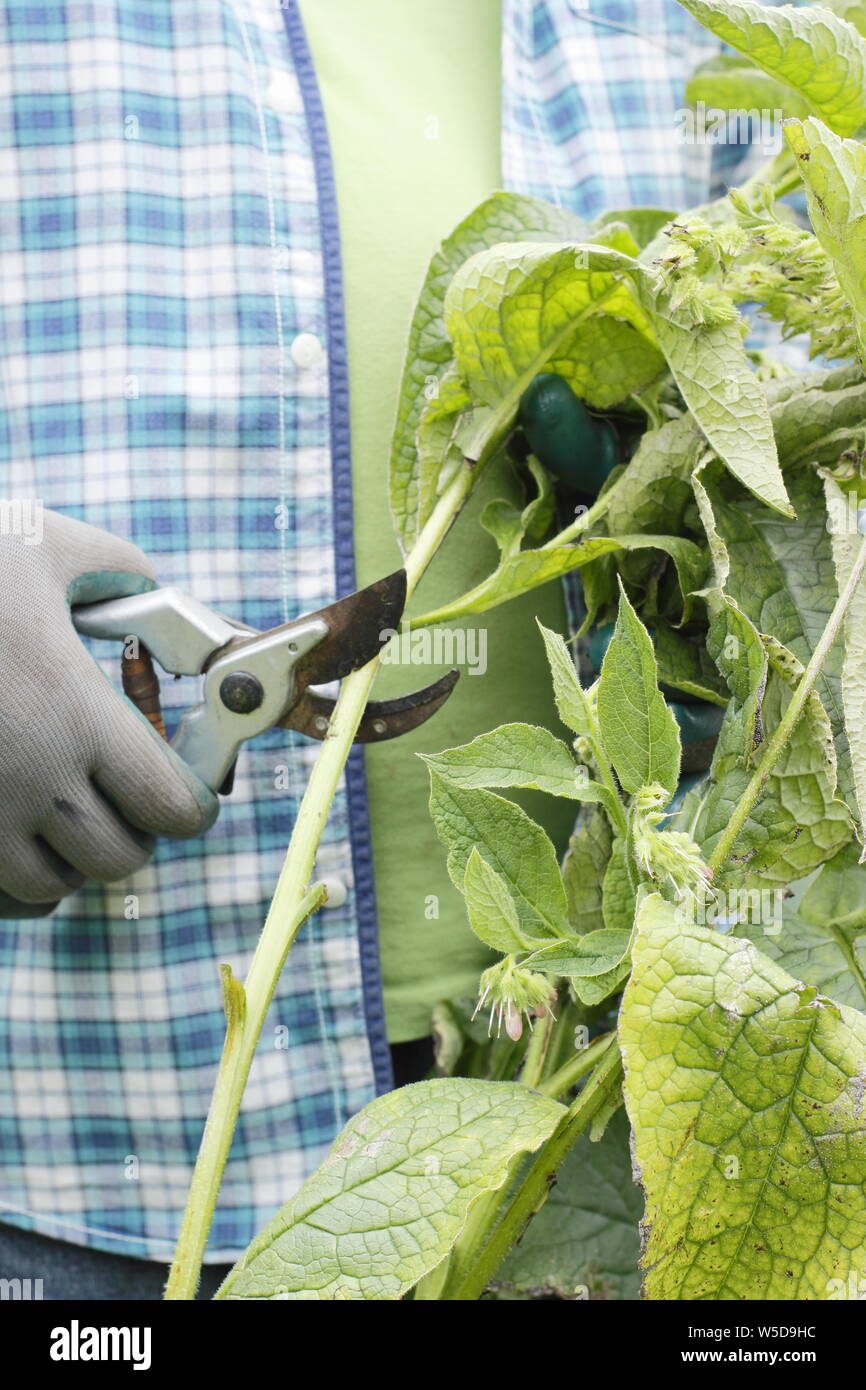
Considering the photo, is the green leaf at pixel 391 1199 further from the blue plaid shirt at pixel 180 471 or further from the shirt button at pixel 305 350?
the shirt button at pixel 305 350

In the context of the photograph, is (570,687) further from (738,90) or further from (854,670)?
(738,90)

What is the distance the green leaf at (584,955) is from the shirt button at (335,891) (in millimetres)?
Answer: 217

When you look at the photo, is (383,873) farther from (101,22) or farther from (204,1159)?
(101,22)

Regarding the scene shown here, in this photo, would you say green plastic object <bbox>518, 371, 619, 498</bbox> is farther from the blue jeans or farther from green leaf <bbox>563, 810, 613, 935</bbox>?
the blue jeans

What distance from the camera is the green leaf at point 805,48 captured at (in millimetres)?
383

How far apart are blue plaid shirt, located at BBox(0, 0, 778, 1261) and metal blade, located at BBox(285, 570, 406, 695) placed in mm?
108

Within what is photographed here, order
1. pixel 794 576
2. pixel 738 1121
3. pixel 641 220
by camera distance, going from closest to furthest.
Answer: pixel 738 1121
pixel 794 576
pixel 641 220

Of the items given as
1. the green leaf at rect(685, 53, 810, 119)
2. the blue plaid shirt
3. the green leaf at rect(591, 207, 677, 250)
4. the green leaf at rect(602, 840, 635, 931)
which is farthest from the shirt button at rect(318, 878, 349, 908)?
the green leaf at rect(685, 53, 810, 119)

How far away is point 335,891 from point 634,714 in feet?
0.83

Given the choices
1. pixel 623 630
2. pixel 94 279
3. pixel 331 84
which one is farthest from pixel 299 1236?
pixel 331 84

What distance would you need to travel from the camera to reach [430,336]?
0.49 metres

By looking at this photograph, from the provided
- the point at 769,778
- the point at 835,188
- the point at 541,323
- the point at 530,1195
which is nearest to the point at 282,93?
the point at 541,323

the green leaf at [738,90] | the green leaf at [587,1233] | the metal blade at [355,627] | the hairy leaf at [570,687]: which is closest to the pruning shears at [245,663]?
the metal blade at [355,627]

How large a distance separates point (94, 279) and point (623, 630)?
377mm
